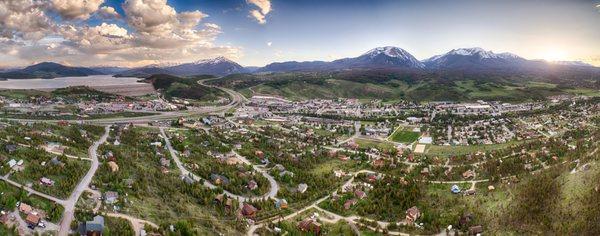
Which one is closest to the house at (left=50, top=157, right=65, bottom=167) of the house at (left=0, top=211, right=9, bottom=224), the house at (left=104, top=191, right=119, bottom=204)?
the house at (left=104, top=191, right=119, bottom=204)

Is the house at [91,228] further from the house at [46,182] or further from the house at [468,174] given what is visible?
the house at [468,174]

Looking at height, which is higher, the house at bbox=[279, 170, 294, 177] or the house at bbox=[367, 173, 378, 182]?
the house at bbox=[279, 170, 294, 177]

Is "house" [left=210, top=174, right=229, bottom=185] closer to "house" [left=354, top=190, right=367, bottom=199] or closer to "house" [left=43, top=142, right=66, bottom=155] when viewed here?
"house" [left=354, top=190, right=367, bottom=199]

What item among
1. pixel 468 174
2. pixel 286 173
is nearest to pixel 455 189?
pixel 468 174

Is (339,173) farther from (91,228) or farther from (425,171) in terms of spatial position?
(91,228)

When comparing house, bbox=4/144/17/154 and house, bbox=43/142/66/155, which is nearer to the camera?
house, bbox=4/144/17/154

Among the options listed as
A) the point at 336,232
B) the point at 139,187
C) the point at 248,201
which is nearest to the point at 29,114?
the point at 139,187
